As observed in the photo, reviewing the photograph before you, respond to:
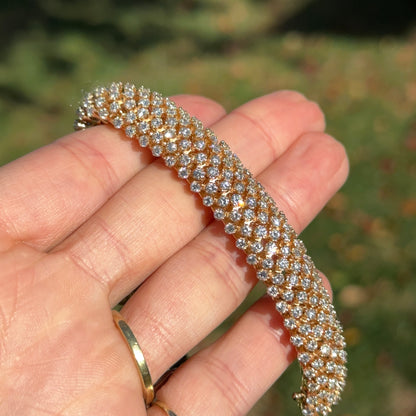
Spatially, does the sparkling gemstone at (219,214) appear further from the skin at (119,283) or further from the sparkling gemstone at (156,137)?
the sparkling gemstone at (156,137)

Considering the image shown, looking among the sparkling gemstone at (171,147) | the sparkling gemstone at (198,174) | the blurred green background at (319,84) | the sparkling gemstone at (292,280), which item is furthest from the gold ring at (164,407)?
the blurred green background at (319,84)

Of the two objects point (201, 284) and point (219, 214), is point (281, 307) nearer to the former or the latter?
point (201, 284)

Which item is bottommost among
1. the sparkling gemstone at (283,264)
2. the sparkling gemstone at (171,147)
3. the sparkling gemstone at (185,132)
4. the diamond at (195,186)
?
the sparkling gemstone at (283,264)

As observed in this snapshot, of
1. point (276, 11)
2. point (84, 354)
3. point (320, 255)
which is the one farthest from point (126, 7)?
point (84, 354)

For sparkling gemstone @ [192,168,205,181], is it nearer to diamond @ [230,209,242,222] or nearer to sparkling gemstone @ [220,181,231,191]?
sparkling gemstone @ [220,181,231,191]

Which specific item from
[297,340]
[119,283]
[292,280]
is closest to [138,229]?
[119,283]
